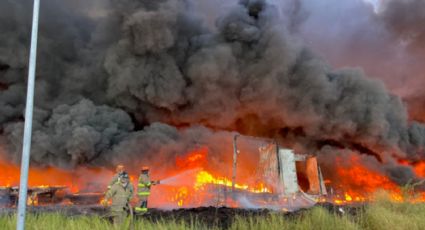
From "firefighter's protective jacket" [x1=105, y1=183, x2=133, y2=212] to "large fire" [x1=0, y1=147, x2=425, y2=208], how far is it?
9.50m

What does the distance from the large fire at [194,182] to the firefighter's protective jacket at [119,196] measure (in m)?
9.50

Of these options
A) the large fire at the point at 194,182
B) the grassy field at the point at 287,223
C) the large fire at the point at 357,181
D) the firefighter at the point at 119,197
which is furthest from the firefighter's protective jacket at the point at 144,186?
the large fire at the point at 357,181

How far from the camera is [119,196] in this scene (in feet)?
42.0

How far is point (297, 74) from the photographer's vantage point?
32.4m

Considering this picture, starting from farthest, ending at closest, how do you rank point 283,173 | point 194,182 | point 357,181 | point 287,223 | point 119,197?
point 357,181, point 194,182, point 283,173, point 119,197, point 287,223

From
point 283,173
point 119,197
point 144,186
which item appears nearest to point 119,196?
point 119,197

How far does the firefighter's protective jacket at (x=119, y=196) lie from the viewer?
12.7 meters

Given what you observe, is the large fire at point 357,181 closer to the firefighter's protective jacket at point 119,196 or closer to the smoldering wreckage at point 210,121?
the smoldering wreckage at point 210,121

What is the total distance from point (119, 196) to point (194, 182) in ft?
40.0

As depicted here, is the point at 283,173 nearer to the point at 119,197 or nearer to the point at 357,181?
the point at 357,181

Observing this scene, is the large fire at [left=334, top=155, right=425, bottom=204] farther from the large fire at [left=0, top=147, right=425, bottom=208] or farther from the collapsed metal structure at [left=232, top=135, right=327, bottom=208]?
the collapsed metal structure at [left=232, top=135, right=327, bottom=208]

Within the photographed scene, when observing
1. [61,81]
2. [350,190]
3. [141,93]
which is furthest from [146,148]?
[350,190]

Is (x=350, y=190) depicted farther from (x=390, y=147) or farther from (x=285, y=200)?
(x=285, y=200)

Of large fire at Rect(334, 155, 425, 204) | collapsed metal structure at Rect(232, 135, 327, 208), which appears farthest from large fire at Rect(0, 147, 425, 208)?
collapsed metal structure at Rect(232, 135, 327, 208)
